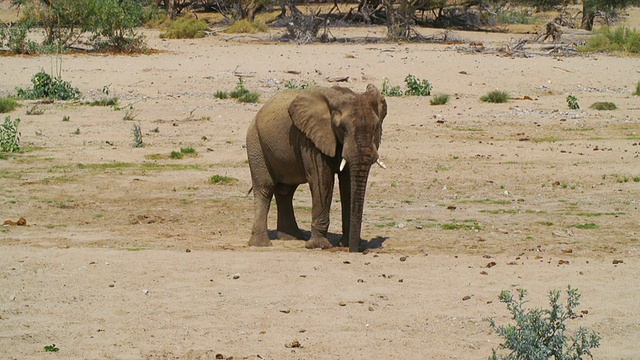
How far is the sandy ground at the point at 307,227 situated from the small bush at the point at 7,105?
41 cm

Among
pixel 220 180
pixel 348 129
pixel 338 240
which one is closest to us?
pixel 348 129

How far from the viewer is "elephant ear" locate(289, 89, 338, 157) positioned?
32.7ft

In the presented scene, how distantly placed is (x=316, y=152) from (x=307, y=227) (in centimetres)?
177

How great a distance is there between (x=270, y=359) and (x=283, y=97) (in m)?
4.28

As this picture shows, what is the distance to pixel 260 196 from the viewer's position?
10852mm

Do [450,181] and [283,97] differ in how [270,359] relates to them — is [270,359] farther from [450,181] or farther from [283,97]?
[450,181]

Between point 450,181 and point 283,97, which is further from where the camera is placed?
point 450,181

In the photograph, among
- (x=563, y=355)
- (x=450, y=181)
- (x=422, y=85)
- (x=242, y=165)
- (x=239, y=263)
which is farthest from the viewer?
(x=422, y=85)

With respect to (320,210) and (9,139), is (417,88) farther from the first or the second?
(320,210)

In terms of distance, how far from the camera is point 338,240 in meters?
10.9

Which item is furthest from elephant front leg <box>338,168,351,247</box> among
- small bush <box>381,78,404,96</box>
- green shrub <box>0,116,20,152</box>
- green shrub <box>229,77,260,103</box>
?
small bush <box>381,78,404,96</box>

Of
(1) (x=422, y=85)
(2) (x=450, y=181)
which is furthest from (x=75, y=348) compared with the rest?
(1) (x=422, y=85)

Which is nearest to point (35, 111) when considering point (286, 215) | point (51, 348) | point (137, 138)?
point (137, 138)

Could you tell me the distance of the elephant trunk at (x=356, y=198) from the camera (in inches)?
383
